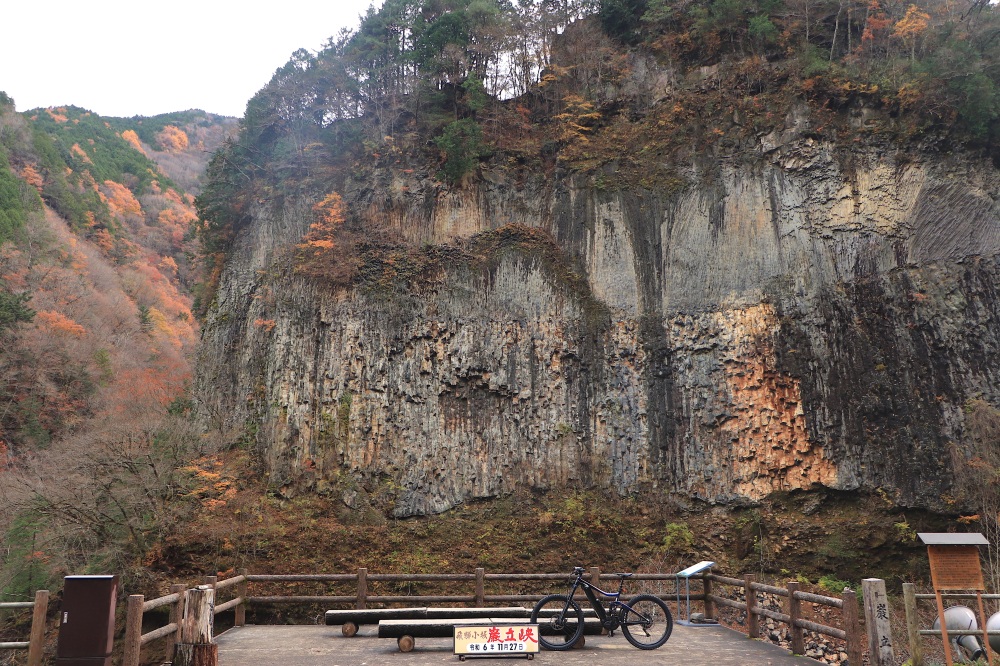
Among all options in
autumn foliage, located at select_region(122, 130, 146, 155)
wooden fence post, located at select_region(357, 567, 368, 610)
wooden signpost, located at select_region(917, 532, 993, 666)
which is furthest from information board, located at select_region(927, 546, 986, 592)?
autumn foliage, located at select_region(122, 130, 146, 155)

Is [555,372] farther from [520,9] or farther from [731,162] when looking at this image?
[520,9]

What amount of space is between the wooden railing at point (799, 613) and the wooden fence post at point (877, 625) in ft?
0.43

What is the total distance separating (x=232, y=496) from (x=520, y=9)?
19934 mm

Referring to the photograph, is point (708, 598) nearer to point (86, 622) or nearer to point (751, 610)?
point (751, 610)

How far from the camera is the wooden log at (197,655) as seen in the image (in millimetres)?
6732

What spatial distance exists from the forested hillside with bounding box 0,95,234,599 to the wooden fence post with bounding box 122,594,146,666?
367 inches

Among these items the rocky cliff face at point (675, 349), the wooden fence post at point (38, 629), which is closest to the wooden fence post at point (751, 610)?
the rocky cliff face at point (675, 349)

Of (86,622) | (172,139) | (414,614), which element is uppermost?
(172,139)

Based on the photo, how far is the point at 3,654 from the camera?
51.9 feet

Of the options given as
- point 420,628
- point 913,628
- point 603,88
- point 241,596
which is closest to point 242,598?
point 241,596

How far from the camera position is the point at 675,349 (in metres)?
18.2

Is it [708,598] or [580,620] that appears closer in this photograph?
[580,620]

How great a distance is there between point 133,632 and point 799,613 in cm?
781

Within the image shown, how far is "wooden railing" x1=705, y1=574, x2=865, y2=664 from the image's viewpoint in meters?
6.93
